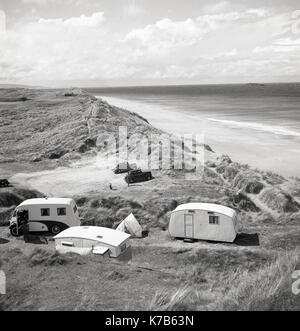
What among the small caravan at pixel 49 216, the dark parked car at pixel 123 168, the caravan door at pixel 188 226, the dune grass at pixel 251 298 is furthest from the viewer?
the dark parked car at pixel 123 168

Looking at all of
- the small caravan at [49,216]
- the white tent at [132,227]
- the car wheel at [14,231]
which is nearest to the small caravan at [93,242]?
the white tent at [132,227]

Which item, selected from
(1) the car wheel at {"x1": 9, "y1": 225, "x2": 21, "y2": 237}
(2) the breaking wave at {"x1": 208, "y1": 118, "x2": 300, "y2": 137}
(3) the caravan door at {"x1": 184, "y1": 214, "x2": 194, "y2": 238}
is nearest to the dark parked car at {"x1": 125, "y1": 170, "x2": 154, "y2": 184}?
(3) the caravan door at {"x1": 184, "y1": 214, "x2": 194, "y2": 238}

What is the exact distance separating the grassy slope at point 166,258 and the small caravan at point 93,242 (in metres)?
1.37

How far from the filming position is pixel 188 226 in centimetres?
2455

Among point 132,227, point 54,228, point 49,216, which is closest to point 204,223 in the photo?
point 132,227

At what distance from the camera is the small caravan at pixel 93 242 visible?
20.3 m

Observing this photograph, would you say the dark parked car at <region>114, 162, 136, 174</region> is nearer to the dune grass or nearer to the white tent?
the white tent

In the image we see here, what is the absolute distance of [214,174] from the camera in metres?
37.3

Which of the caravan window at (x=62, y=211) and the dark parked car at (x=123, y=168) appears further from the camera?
the dark parked car at (x=123, y=168)

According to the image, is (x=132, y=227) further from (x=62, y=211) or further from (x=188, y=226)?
(x=62, y=211)

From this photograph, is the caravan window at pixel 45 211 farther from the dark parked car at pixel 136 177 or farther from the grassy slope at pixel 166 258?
the dark parked car at pixel 136 177

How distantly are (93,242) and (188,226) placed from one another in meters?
6.56

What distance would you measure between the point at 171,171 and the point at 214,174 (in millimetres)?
4113

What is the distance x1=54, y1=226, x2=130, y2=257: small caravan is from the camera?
66.6 feet
